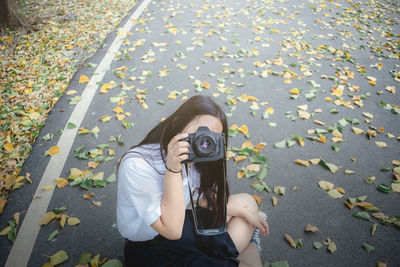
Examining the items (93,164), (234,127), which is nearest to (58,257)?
(93,164)

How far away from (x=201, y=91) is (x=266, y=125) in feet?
3.53

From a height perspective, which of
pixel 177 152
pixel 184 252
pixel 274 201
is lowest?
pixel 274 201

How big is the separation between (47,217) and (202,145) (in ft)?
5.43

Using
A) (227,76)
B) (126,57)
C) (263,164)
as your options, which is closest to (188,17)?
(126,57)

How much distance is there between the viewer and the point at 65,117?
2.98 metres

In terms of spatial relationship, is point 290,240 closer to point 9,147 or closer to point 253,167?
point 253,167

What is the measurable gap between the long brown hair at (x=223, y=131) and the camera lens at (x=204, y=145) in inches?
6.3

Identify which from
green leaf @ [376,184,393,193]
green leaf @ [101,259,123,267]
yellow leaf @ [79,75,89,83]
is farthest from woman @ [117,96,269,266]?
yellow leaf @ [79,75,89,83]

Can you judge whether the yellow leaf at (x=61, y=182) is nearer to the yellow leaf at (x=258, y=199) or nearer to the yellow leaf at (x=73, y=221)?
the yellow leaf at (x=73, y=221)

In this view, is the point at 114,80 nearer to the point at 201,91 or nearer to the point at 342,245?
the point at 201,91

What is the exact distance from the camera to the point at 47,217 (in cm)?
203

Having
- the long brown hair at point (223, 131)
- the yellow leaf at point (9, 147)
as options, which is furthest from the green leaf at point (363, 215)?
the yellow leaf at point (9, 147)

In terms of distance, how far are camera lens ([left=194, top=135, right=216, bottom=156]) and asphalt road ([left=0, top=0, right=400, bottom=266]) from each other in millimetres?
1180

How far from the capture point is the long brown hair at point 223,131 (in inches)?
56.8
